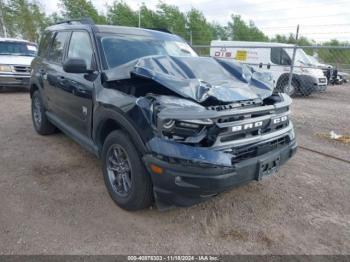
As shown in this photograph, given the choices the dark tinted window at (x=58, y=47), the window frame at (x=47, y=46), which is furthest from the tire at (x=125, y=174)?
the window frame at (x=47, y=46)

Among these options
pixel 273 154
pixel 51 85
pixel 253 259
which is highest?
pixel 51 85

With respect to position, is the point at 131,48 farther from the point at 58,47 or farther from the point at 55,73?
the point at 58,47

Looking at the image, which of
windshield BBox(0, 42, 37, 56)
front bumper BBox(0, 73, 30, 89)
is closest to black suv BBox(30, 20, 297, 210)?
front bumper BBox(0, 73, 30, 89)

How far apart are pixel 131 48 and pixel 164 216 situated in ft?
6.70

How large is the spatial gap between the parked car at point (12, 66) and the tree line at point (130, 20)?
674 inches

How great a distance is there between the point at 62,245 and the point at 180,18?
1240 inches

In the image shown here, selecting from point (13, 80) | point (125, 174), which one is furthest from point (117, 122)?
point (13, 80)

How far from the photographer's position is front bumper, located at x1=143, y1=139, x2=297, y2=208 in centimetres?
240

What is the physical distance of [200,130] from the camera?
2.46 metres

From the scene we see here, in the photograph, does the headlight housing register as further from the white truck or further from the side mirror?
the side mirror

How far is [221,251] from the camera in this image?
8.47 ft

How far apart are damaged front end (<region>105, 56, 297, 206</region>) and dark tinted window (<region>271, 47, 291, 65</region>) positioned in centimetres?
971

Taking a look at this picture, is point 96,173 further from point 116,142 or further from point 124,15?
point 124,15

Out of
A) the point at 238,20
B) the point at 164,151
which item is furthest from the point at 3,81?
the point at 238,20
